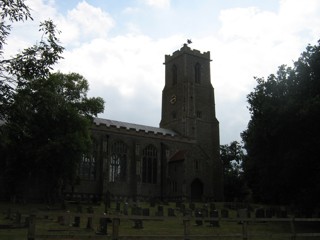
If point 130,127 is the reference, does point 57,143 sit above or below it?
below

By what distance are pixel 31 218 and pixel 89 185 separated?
35101 mm

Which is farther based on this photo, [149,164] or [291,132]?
[149,164]

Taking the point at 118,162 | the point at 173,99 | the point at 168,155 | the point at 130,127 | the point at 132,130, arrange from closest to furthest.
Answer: the point at 118,162 → the point at 132,130 → the point at 168,155 → the point at 130,127 → the point at 173,99

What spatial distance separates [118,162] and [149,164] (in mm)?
4101

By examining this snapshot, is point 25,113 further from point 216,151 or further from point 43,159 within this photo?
point 216,151

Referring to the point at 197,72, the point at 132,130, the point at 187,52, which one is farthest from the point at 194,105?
the point at 132,130

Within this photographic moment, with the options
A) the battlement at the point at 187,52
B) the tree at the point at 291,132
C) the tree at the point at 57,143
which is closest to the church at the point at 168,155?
the battlement at the point at 187,52

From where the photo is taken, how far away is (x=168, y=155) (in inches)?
1921

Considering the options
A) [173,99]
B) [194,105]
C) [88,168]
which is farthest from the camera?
[173,99]

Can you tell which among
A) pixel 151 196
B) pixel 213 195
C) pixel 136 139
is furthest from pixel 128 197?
pixel 213 195

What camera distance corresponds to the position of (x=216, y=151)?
53.8 meters

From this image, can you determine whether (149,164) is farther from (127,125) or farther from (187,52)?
(187,52)

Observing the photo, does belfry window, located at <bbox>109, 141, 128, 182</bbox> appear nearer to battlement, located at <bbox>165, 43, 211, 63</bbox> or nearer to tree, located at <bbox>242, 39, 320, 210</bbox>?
battlement, located at <bbox>165, 43, 211, 63</bbox>

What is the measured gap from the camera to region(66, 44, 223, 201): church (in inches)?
1735
